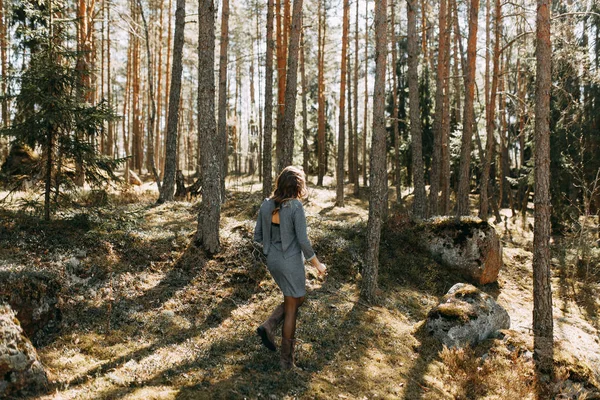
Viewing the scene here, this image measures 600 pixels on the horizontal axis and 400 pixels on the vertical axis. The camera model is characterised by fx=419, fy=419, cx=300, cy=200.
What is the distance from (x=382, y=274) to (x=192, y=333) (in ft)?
17.5

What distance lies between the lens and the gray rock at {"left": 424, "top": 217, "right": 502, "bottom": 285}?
11.1m

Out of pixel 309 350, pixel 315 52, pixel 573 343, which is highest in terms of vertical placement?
pixel 315 52

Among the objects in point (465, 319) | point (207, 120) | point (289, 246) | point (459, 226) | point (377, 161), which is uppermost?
point (207, 120)

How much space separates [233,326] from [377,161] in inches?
164

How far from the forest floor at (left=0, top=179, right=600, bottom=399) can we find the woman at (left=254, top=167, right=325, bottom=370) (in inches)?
27.4

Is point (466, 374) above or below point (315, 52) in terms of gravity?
below

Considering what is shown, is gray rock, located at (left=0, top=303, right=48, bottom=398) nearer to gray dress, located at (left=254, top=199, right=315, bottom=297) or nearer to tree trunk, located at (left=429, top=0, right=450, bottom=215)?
gray dress, located at (left=254, top=199, right=315, bottom=297)

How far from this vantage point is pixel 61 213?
8.67 metres

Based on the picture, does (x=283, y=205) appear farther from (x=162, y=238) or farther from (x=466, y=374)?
(x=162, y=238)

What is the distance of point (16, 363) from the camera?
4.09 meters

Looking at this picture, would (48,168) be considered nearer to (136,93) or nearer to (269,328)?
(269,328)

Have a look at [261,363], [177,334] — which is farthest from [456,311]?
[177,334]

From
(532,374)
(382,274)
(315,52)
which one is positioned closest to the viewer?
(532,374)

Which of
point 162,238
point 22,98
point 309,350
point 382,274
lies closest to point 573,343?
point 382,274
